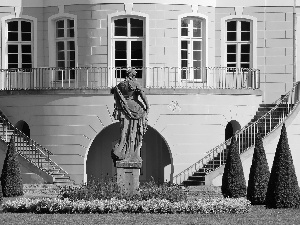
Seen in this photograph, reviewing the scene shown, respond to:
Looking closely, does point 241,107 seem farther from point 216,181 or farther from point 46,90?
point 46,90

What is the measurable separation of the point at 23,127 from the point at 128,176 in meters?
12.2

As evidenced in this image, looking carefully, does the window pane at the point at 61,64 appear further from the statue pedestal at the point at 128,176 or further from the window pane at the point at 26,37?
the statue pedestal at the point at 128,176

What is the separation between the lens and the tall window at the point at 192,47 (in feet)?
148

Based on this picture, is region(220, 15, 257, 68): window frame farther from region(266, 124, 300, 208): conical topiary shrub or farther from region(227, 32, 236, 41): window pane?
region(266, 124, 300, 208): conical topiary shrub

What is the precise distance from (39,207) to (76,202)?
0.94m

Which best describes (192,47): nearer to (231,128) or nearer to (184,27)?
(184,27)

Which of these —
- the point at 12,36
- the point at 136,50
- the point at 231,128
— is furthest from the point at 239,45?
the point at 12,36

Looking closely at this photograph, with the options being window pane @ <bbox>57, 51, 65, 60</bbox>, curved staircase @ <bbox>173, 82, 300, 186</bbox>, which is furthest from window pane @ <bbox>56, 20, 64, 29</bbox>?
curved staircase @ <bbox>173, 82, 300, 186</bbox>

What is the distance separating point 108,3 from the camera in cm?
4416

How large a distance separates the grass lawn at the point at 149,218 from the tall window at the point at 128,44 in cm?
1288

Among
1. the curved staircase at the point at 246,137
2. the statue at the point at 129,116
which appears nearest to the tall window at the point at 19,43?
the curved staircase at the point at 246,137

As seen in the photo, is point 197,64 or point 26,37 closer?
point 197,64

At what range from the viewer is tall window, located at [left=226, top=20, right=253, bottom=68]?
46.3 m

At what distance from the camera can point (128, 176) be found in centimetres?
3453
